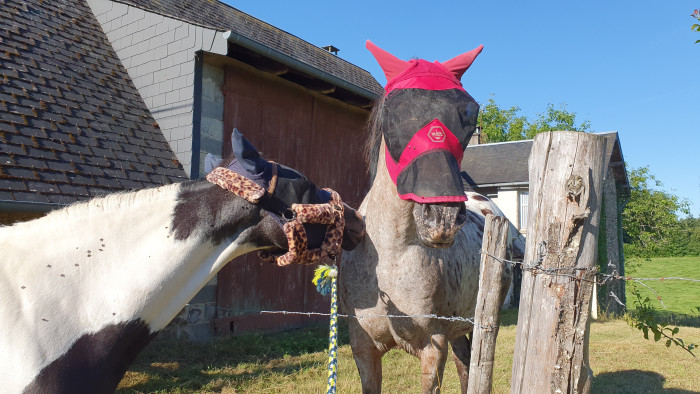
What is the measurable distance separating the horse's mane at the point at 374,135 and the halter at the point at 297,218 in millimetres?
848

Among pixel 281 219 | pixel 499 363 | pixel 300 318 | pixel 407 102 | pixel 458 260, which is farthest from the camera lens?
pixel 300 318

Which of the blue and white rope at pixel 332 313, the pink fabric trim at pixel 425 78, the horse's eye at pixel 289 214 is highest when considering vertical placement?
the pink fabric trim at pixel 425 78

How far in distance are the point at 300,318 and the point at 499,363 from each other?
3783 millimetres

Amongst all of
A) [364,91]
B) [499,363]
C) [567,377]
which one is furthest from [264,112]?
[567,377]

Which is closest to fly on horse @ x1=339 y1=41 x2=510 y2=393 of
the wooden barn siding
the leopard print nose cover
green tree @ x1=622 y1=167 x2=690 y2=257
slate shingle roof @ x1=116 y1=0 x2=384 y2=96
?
the leopard print nose cover

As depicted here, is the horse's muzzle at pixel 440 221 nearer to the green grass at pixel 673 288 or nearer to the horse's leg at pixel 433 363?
the horse's leg at pixel 433 363

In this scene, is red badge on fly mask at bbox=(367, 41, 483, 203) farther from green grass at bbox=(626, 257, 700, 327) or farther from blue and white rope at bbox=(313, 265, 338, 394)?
green grass at bbox=(626, 257, 700, 327)

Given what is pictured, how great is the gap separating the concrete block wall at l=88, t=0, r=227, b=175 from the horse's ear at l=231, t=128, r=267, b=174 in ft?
17.7

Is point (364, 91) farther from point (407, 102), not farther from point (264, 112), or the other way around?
point (407, 102)

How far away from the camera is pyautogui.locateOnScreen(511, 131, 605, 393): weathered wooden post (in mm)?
1936

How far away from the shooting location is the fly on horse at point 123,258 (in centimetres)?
167

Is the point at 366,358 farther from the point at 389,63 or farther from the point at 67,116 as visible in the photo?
the point at 67,116

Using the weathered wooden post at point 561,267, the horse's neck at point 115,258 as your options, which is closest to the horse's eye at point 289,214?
the horse's neck at point 115,258

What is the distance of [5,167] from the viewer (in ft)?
15.6
